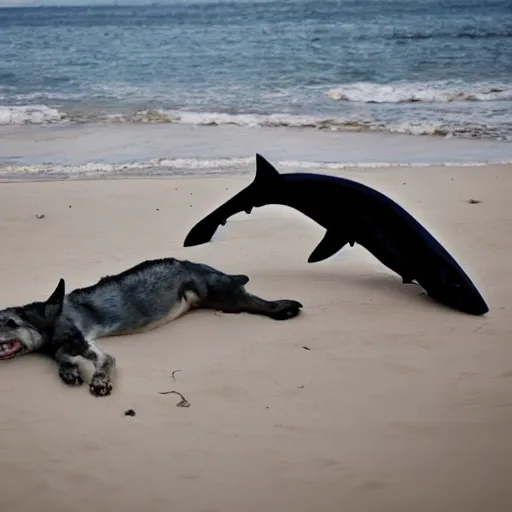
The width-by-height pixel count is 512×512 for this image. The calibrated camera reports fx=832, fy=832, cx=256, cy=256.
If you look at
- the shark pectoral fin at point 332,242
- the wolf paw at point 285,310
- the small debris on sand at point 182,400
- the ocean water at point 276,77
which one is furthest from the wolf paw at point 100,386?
the ocean water at point 276,77

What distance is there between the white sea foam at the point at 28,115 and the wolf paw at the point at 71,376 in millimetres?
12926

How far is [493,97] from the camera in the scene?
18.0 metres

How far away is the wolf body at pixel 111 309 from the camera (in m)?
4.67

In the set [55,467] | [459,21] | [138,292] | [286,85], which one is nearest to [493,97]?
[286,85]

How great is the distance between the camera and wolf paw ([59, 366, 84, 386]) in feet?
14.7

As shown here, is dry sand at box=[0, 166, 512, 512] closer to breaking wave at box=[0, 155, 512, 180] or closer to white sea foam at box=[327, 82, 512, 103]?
breaking wave at box=[0, 155, 512, 180]

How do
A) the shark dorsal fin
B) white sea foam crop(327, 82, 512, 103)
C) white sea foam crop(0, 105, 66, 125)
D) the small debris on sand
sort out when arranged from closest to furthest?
the small debris on sand, the shark dorsal fin, white sea foam crop(0, 105, 66, 125), white sea foam crop(327, 82, 512, 103)

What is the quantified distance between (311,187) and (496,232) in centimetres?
241

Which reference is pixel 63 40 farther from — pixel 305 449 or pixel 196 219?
pixel 305 449

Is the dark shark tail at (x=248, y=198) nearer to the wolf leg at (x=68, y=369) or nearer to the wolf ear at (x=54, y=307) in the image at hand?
the wolf ear at (x=54, y=307)

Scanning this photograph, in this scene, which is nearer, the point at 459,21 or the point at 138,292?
the point at 138,292

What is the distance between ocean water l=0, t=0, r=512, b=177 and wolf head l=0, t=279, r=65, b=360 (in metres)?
7.59

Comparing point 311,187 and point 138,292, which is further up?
point 311,187

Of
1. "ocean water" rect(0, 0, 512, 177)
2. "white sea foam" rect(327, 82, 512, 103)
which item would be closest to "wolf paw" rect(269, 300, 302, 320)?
"ocean water" rect(0, 0, 512, 177)
